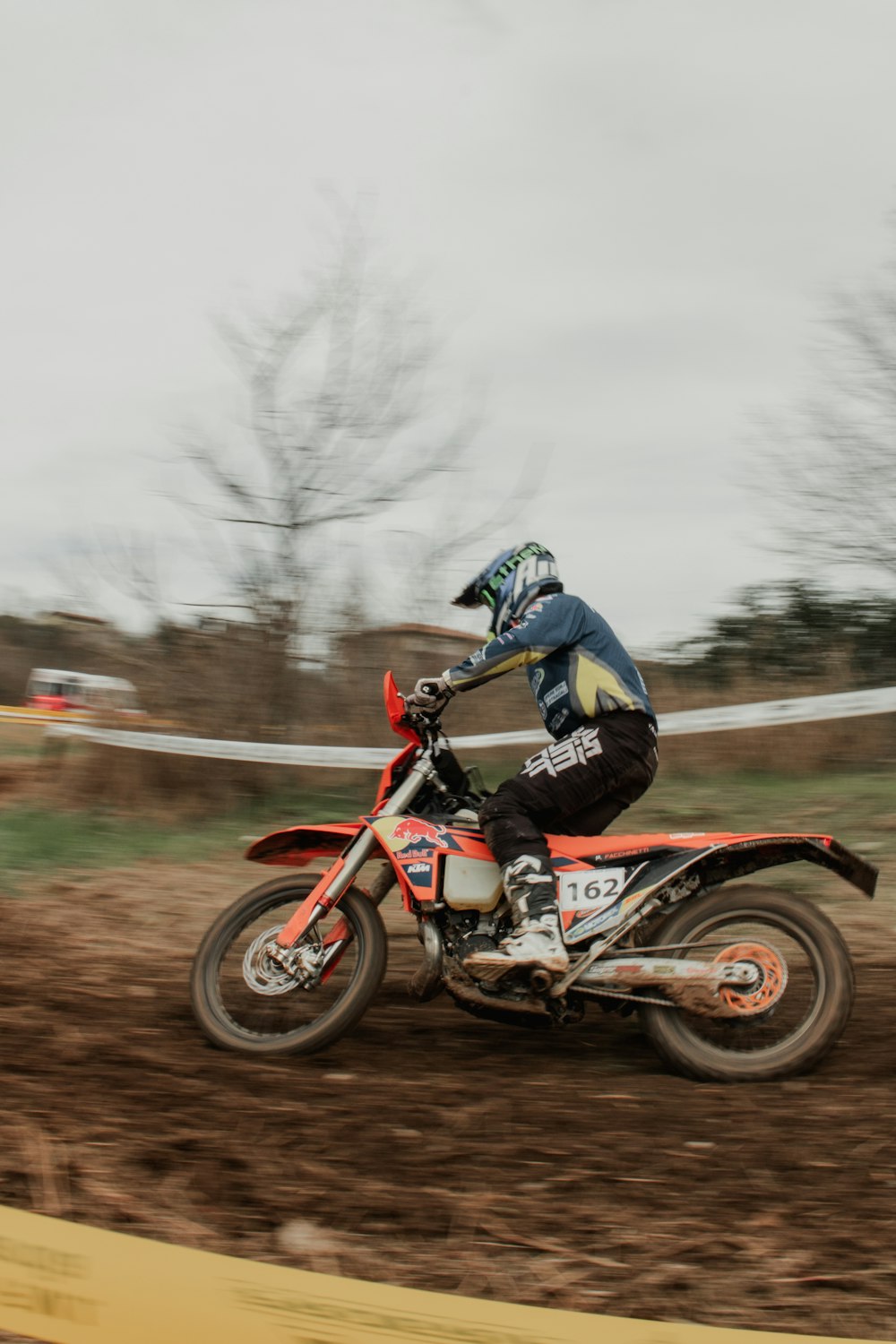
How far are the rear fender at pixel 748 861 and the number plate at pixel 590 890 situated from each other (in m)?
0.07

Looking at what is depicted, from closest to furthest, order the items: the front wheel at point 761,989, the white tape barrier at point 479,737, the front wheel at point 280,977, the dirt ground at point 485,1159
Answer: the dirt ground at point 485,1159 < the front wheel at point 761,989 < the front wheel at point 280,977 < the white tape barrier at point 479,737

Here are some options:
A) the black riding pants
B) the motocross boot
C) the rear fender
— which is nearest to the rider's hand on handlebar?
the black riding pants

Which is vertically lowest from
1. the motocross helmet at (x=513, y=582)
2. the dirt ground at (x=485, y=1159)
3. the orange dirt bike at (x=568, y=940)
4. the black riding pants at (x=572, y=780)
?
the dirt ground at (x=485, y=1159)

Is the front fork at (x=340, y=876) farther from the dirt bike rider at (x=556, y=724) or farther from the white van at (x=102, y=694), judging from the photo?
the white van at (x=102, y=694)

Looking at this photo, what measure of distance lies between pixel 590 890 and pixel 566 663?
0.93m

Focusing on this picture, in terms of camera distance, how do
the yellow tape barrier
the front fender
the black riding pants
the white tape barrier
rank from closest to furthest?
1. the yellow tape barrier
2. the black riding pants
3. the front fender
4. the white tape barrier

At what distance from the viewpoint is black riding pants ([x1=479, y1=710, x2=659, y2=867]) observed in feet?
15.7

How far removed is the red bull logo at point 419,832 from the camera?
488 cm

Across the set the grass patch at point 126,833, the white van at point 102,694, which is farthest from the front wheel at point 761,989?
the white van at point 102,694

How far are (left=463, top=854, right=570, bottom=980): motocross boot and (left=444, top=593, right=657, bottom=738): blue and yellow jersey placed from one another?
69 centimetres

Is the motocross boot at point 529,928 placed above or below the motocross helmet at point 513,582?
below

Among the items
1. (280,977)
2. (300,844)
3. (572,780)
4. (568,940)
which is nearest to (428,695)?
(572,780)

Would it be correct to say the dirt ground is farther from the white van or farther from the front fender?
the white van

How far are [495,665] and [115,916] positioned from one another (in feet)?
12.9
